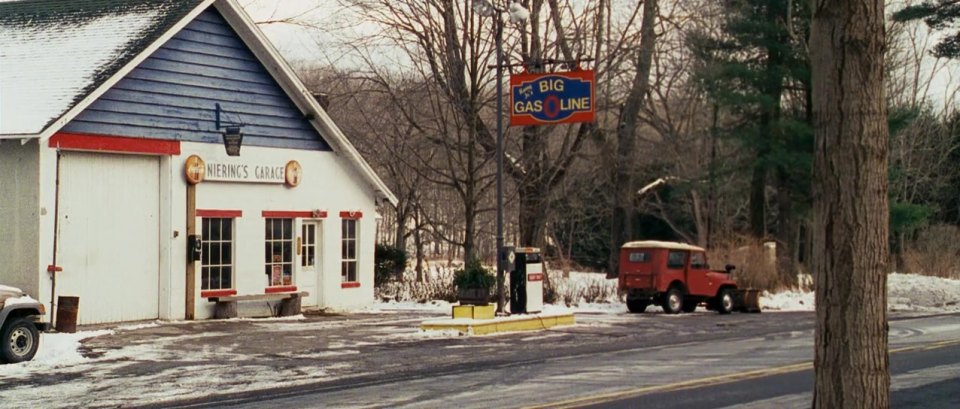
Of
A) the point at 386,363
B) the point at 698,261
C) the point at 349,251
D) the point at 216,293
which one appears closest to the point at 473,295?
the point at 349,251

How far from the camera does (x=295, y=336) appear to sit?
22016 mm

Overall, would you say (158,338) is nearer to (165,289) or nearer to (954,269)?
(165,289)

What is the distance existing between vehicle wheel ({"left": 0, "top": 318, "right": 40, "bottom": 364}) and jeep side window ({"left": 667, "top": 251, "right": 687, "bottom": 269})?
17.1 metres

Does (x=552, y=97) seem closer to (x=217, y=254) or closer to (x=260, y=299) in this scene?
(x=260, y=299)

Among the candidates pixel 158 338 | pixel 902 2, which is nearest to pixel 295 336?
pixel 158 338

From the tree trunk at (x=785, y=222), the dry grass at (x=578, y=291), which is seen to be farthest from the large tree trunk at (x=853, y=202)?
the tree trunk at (x=785, y=222)

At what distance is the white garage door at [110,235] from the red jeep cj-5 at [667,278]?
12.0 m

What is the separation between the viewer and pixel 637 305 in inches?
1210

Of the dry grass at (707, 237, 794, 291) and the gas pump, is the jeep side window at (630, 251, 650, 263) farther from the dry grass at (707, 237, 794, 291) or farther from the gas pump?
the dry grass at (707, 237, 794, 291)

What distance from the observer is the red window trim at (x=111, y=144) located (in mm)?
22453

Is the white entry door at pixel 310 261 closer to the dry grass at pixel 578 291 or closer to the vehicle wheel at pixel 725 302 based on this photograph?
the dry grass at pixel 578 291

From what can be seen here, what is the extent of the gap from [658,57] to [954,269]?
46.2ft

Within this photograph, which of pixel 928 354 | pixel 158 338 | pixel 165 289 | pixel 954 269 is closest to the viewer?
pixel 928 354

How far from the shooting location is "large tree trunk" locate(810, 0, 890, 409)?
5383 mm
